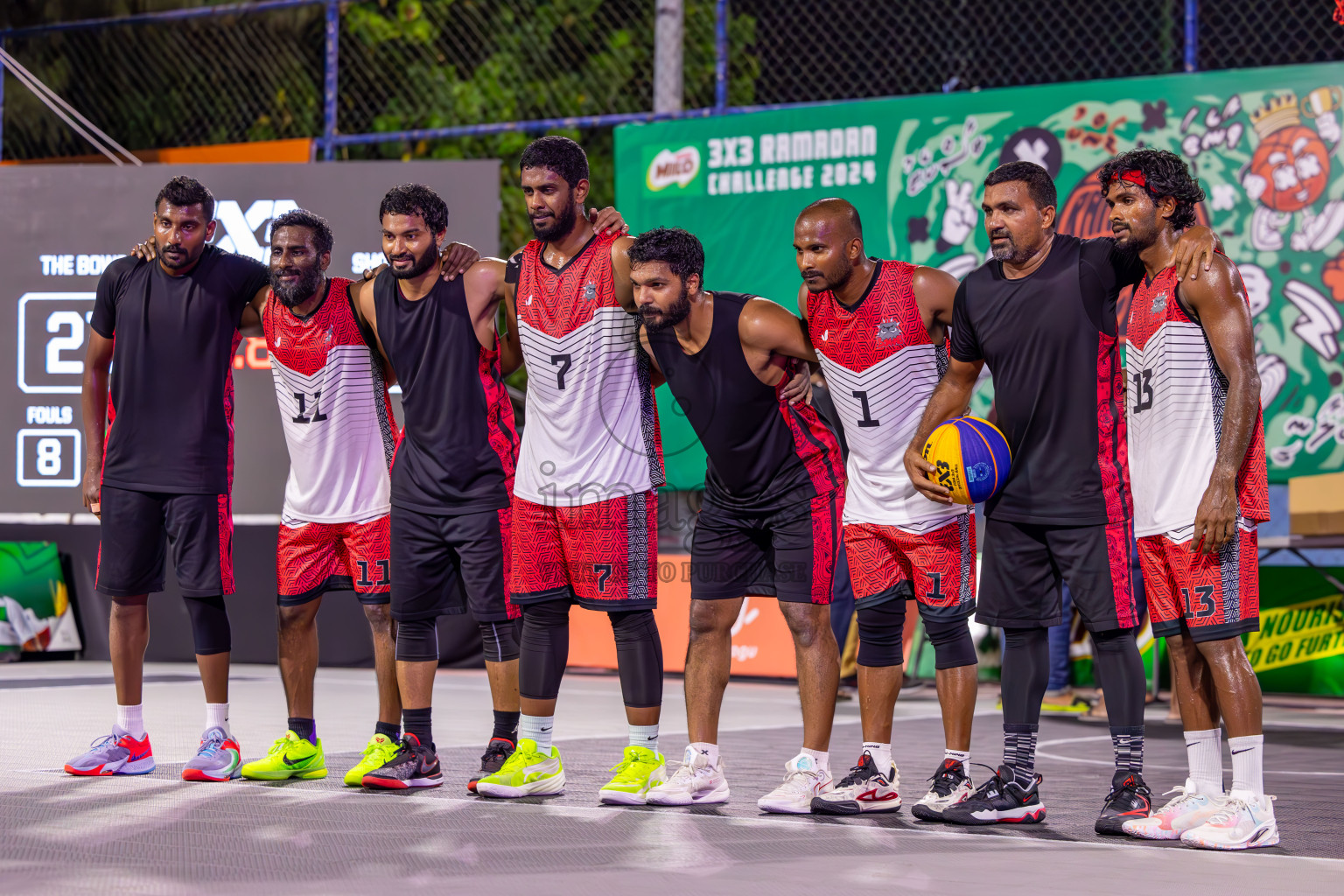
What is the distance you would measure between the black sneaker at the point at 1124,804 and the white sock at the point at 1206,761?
166 millimetres

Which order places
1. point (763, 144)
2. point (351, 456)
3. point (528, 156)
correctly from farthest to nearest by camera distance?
point (763, 144) < point (351, 456) < point (528, 156)

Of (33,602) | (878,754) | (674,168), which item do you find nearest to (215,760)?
(878,754)

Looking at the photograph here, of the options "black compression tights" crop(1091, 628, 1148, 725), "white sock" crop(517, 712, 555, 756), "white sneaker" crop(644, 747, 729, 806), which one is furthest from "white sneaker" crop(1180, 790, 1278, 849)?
"white sock" crop(517, 712, 555, 756)

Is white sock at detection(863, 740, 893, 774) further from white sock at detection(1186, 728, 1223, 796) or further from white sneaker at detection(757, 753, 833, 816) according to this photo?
white sock at detection(1186, 728, 1223, 796)

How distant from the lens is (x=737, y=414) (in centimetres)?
530

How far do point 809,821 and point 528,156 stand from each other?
2.48 m

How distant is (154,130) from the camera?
14289mm

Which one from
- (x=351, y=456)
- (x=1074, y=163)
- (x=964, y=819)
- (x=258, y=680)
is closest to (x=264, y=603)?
(x=258, y=680)

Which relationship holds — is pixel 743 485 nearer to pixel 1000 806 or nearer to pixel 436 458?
pixel 436 458

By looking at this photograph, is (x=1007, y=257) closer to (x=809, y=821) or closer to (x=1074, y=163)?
(x=809, y=821)

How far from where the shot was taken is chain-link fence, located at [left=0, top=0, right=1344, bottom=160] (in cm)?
1365

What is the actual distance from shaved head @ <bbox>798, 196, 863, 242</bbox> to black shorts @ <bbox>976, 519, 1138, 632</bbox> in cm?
110

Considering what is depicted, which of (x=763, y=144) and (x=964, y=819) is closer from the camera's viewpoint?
(x=964, y=819)

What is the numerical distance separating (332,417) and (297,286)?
518mm
